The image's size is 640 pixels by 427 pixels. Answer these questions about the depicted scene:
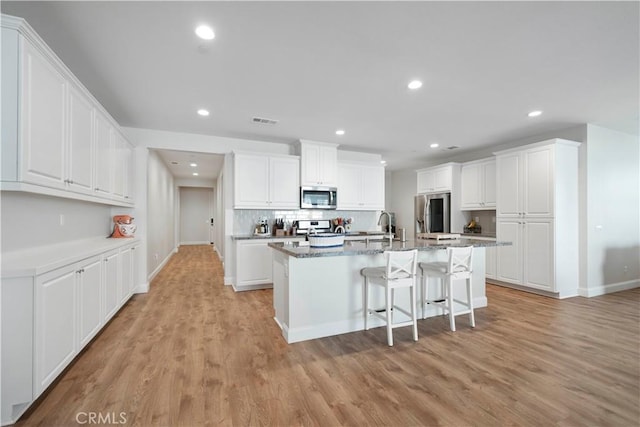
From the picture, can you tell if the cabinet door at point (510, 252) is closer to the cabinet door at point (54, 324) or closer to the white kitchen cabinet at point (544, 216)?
the white kitchen cabinet at point (544, 216)

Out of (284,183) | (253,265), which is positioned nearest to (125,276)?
(253,265)

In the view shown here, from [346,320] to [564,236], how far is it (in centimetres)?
386

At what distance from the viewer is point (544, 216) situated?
14.9 ft

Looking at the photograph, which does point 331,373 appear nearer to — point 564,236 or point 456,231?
point 564,236

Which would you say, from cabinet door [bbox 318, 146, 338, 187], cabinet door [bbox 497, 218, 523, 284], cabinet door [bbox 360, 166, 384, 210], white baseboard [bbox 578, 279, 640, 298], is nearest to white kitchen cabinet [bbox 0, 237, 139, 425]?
cabinet door [bbox 318, 146, 338, 187]

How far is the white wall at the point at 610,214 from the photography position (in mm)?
4602

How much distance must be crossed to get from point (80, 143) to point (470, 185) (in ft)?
20.6

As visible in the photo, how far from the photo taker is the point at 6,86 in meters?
1.80

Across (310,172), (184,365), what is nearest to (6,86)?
(184,365)

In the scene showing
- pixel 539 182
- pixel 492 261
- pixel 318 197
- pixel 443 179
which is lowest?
pixel 492 261

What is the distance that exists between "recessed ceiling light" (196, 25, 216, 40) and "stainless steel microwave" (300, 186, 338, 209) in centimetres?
322

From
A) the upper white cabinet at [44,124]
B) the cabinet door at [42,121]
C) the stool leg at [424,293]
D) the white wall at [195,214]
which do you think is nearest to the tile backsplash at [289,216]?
the upper white cabinet at [44,124]

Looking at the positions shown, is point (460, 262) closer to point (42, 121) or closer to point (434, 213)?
point (434, 213)

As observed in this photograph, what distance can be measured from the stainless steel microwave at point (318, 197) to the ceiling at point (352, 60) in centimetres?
132
